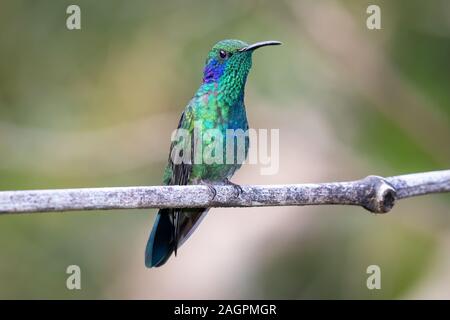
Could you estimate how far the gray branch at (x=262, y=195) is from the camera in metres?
3.77

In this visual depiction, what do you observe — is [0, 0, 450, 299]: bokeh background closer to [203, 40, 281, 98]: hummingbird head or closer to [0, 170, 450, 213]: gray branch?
[203, 40, 281, 98]: hummingbird head

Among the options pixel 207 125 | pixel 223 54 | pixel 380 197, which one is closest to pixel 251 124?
pixel 223 54

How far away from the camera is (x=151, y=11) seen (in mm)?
9109

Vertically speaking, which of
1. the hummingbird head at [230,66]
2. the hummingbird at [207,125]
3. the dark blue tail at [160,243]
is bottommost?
the dark blue tail at [160,243]

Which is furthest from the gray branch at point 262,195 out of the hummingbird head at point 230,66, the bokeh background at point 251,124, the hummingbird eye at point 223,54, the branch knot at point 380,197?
the bokeh background at point 251,124

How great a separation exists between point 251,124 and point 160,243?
3.39 meters

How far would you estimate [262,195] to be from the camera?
436 centimetres

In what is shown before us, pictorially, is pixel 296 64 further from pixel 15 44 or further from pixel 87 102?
pixel 15 44

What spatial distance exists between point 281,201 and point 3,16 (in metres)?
5.67

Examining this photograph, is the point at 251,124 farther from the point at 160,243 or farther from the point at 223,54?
the point at 160,243

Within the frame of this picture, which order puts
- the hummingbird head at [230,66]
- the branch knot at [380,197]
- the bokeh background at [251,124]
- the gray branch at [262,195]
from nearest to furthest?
the gray branch at [262,195] → the branch knot at [380,197] → the hummingbird head at [230,66] → the bokeh background at [251,124]

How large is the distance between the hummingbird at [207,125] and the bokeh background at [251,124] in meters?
1.86

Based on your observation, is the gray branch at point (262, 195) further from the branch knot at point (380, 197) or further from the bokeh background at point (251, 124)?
the bokeh background at point (251, 124)

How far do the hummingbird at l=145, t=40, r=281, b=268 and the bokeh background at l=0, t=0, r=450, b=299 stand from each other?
1.86 m
